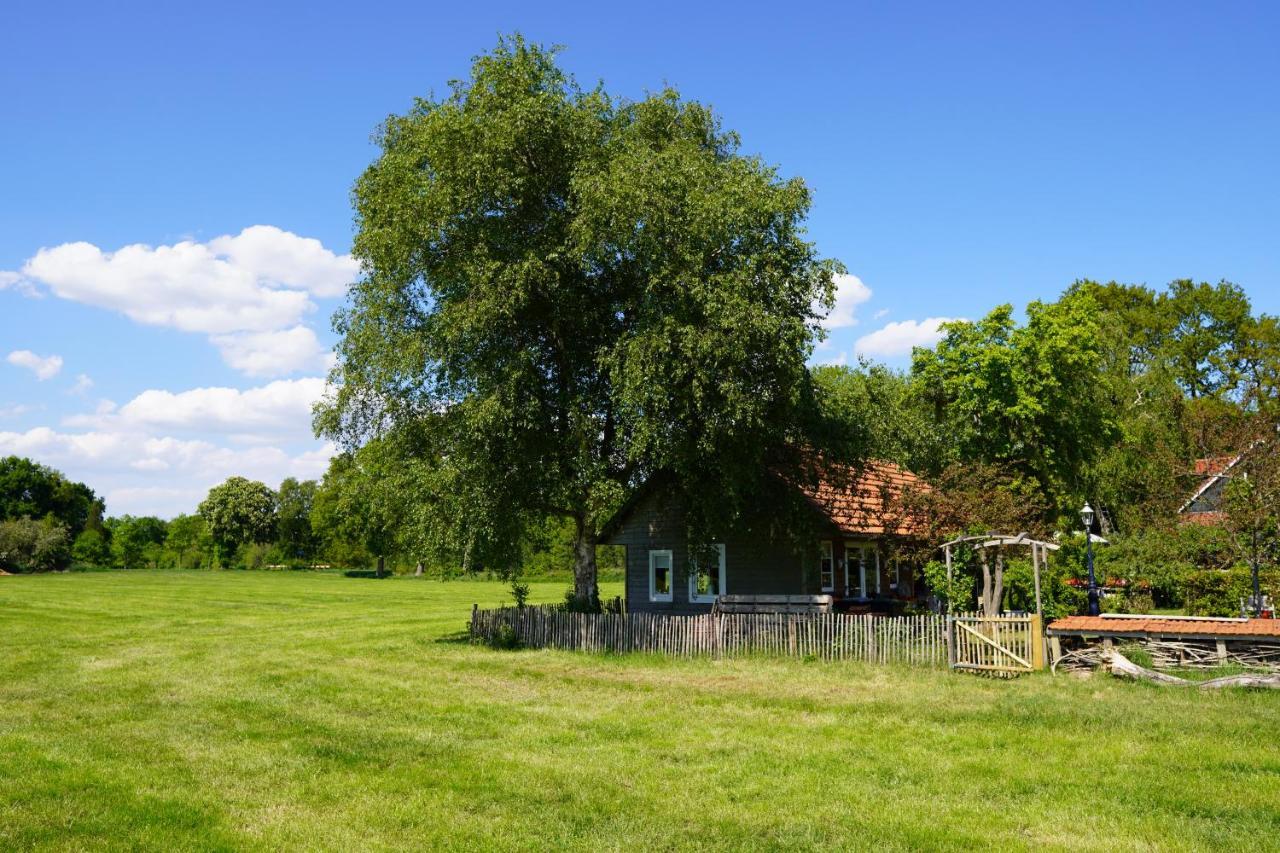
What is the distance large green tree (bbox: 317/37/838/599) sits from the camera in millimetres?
22078

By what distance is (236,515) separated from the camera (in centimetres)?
11500

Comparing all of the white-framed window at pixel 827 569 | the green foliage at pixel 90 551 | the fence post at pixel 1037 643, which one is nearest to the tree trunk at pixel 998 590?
the fence post at pixel 1037 643

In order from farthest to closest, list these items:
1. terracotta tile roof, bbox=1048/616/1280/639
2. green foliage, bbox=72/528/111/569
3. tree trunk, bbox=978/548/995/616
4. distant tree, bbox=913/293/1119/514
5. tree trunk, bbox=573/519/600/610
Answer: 1. green foliage, bbox=72/528/111/569
2. distant tree, bbox=913/293/1119/514
3. tree trunk, bbox=573/519/600/610
4. tree trunk, bbox=978/548/995/616
5. terracotta tile roof, bbox=1048/616/1280/639

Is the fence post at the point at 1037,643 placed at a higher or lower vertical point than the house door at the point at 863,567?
lower

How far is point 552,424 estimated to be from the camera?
25.6 m

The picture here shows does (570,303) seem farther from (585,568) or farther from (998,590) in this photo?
(998,590)

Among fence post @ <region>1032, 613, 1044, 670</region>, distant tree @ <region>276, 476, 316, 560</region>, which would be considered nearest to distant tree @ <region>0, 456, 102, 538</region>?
distant tree @ <region>276, 476, 316, 560</region>

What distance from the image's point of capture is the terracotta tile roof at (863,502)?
27.6 meters

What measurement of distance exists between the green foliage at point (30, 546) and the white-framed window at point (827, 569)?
294ft

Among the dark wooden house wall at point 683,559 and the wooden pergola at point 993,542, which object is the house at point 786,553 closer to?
the dark wooden house wall at point 683,559

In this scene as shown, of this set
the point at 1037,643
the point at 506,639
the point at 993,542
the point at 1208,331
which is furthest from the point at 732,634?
the point at 1208,331

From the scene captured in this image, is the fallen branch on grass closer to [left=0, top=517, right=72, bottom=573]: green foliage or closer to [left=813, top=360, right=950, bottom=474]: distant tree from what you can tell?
[left=813, top=360, right=950, bottom=474]: distant tree

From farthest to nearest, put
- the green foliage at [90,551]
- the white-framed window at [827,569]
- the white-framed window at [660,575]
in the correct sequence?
the green foliage at [90,551] < the white-framed window at [660,575] < the white-framed window at [827,569]

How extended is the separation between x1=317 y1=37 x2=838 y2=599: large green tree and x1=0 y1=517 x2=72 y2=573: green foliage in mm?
82540
